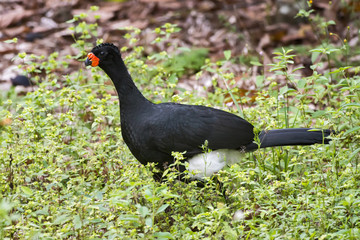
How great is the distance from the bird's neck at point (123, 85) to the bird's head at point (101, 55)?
0.05 meters

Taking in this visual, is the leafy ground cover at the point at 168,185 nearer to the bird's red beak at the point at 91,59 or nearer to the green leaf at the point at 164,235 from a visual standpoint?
the green leaf at the point at 164,235

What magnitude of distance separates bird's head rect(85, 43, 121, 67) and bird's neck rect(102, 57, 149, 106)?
0.05 m

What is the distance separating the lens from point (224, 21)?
8.16 m

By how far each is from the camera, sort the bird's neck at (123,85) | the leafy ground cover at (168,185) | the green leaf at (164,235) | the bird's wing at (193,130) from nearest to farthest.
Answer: the green leaf at (164,235)
the leafy ground cover at (168,185)
the bird's wing at (193,130)
the bird's neck at (123,85)

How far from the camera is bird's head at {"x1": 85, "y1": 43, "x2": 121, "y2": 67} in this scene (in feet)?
15.0

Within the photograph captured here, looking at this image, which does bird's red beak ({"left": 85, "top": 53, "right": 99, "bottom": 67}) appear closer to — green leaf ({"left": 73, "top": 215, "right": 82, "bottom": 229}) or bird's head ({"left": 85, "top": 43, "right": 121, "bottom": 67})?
bird's head ({"left": 85, "top": 43, "right": 121, "bottom": 67})

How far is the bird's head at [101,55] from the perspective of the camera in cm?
458

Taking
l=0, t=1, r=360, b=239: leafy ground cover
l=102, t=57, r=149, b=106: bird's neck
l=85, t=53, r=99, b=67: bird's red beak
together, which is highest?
l=85, t=53, r=99, b=67: bird's red beak

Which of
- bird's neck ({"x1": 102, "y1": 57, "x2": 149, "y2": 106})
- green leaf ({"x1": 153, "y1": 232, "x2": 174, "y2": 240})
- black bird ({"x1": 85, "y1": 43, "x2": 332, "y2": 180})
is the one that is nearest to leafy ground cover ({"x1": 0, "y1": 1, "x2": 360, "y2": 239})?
green leaf ({"x1": 153, "y1": 232, "x2": 174, "y2": 240})

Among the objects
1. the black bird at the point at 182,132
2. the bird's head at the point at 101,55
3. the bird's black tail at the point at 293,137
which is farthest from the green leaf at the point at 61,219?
the bird's black tail at the point at 293,137

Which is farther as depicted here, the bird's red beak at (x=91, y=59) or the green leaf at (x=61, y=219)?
the bird's red beak at (x=91, y=59)

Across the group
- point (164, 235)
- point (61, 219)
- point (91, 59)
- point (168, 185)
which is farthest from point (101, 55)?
point (164, 235)

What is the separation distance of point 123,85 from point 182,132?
643 mm

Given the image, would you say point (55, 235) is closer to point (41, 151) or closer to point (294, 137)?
point (41, 151)
